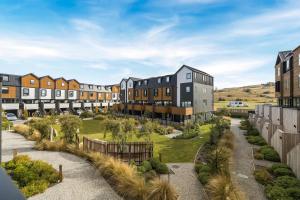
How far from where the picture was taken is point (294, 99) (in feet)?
88.8

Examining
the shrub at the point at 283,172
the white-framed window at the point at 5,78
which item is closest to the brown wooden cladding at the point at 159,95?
the shrub at the point at 283,172

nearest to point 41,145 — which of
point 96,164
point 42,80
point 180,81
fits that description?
point 96,164

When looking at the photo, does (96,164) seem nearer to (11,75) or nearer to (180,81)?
(180,81)

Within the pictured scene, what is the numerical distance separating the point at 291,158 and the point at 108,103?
60.0 metres

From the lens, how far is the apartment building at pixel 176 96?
3819 centimetres

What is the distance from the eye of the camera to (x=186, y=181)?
40.2ft

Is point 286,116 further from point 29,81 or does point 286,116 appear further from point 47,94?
point 29,81

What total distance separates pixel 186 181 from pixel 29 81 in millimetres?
49612

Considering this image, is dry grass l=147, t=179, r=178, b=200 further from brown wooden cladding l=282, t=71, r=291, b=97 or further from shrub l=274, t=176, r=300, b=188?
brown wooden cladding l=282, t=71, r=291, b=97

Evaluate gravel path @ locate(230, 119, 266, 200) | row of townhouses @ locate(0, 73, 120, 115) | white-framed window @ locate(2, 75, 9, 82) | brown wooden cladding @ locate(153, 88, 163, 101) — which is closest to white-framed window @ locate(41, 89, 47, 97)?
row of townhouses @ locate(0, 73, 120, 115)

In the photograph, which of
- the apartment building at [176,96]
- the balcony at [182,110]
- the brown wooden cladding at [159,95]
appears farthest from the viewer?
the brown wooden cladding at [159,95]

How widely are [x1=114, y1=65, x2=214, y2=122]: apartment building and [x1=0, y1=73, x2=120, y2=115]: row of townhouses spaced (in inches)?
589

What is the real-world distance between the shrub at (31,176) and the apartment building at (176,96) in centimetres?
2650

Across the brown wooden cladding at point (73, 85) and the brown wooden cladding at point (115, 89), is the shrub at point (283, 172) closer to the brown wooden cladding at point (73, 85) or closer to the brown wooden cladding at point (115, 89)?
the brown wooden cladding at point (73, 85)
